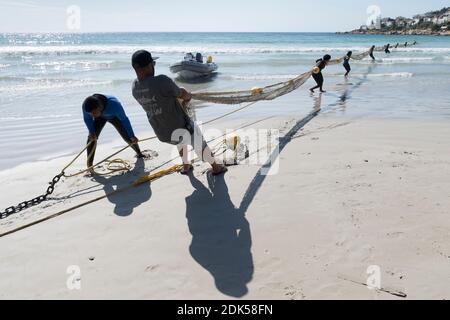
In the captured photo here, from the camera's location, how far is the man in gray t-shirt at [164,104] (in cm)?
371

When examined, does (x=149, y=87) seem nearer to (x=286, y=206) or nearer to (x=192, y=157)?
(x=192, y=157)

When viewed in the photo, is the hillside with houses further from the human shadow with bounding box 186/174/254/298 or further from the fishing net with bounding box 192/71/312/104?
the human shadow with bounding box 186/174/254/298

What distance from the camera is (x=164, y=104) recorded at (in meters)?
3.87

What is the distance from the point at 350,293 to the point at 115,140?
16.1 feet

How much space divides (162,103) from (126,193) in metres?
1.10

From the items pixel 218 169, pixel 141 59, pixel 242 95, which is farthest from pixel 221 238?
pixel 242 95

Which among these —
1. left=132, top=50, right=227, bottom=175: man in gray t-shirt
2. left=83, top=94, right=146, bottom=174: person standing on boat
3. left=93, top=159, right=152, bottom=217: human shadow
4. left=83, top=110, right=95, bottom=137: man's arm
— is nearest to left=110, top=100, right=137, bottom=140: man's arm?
left=83, top=94, right=146, bottom=174: person standing on boat

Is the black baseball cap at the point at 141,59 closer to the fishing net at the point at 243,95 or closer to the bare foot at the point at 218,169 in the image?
the fishing net at the point at 243,95

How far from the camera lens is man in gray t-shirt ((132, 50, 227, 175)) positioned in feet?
12.2

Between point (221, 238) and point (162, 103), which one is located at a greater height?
point (162, 103)

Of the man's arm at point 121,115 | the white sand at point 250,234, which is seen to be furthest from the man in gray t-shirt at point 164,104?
the man's arm at point 121,115

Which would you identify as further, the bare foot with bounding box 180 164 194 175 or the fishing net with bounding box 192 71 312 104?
the fishing net with bounding box 192 71 312 104

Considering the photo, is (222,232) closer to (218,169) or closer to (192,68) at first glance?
(218,169)

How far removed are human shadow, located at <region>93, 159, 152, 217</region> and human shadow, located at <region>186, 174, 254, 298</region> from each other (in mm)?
554
